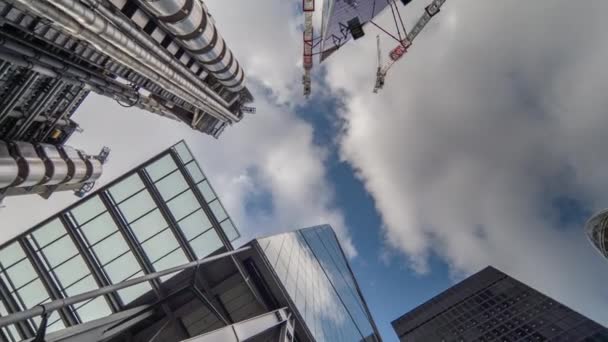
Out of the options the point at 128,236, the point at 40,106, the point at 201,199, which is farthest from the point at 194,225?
the point at 40,106

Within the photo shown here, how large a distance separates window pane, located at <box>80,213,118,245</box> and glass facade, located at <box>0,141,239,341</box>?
2.1 inches

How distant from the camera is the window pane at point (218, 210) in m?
22.7

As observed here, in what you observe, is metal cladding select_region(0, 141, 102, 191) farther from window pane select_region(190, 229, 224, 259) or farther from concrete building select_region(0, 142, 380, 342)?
window pane select_region(190, 229, 224, 259)

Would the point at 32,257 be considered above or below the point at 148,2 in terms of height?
below

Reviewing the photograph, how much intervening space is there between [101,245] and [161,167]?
5.82 metres

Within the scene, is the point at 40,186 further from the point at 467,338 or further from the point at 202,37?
the point at 467,338

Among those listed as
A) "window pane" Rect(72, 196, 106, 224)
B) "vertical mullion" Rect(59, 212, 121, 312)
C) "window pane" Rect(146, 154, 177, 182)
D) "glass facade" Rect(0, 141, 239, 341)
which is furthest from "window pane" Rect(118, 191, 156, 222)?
"vertical mullion" Rect(59, 212, 121, 312)

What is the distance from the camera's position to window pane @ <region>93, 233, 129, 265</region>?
68.2ft

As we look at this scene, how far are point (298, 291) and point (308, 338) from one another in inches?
128

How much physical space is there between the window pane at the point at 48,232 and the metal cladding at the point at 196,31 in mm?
14354

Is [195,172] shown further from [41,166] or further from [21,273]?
[21,273]

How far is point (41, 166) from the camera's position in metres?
21.1

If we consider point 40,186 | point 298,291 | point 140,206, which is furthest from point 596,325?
point 40,186

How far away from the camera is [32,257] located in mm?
20594
